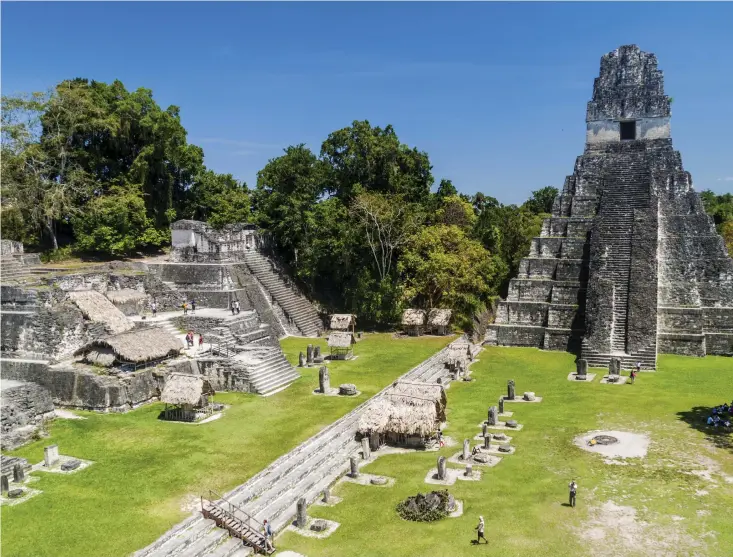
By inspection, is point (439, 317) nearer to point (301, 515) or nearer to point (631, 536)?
point (301, 515)

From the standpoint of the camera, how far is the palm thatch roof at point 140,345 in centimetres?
2371

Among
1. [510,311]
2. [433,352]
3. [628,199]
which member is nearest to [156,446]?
[433,352]

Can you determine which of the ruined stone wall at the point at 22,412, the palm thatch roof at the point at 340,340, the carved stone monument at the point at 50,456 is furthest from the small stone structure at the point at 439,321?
the carved stone monument at the point at 50,456

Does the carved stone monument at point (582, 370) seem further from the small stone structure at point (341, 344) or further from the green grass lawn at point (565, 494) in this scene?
the small stone structure at point (341, 344)

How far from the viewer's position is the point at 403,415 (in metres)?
19.2

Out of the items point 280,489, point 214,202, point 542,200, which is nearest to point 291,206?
point 214,202

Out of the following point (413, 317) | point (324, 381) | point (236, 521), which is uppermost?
point (413, 317)

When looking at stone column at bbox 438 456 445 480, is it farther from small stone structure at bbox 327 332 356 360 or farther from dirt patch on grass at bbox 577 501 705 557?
small stone structure at bbox 327 332 356 360

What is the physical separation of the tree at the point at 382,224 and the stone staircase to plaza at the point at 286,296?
5288 mm

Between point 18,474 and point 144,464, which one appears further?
point 144,464

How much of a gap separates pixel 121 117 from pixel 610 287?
31351 millimetres

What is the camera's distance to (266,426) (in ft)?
69.6

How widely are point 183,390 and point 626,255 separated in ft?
80.4

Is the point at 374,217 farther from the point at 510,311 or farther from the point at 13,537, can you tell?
the point at 13,537
